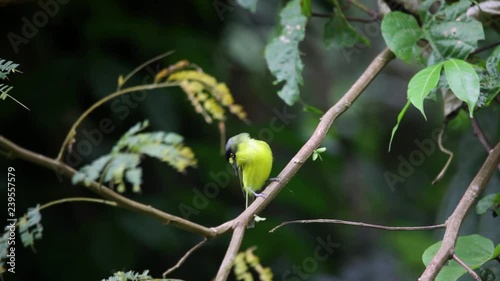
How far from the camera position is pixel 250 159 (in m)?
2.54

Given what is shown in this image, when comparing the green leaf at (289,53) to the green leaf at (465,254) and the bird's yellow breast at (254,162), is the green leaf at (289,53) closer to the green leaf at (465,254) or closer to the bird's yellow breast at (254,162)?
the bird's yellow breast at (254,162)

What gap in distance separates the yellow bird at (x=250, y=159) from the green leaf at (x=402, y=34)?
2.16ft

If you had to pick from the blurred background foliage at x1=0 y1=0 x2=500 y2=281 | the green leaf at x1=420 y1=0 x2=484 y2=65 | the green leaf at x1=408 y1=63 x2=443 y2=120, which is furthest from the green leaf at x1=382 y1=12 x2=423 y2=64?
the blurred background foliage at x1=0 y1=0 x2=500 y2=281

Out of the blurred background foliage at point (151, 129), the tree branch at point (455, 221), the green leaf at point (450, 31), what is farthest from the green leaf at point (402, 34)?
the blurred background foliage at point (151, 129)

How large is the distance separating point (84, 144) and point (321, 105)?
234 centimetres

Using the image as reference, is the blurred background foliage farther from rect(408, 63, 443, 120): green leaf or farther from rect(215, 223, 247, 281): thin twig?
rect(215, 223, 247, 281): thin twig

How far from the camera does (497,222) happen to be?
2422mm

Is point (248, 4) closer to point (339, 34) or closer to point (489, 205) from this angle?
point (339, 34)

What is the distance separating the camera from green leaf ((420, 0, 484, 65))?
210 cm

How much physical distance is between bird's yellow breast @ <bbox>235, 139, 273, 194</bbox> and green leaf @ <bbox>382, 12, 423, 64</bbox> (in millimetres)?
676

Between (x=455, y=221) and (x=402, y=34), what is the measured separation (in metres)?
0.70

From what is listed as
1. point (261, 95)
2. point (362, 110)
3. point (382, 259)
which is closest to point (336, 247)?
point (382, 259)

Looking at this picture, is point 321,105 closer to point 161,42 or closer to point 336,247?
point 336,247

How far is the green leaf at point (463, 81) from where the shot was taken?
170 centimetres
